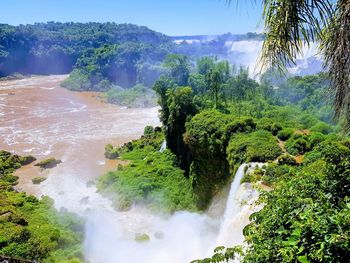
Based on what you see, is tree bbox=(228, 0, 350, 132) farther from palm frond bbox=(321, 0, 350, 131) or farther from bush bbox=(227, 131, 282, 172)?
bush bbox=(227, 131, 282, 172)

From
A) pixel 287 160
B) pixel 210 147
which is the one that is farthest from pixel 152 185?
pixel 287 160

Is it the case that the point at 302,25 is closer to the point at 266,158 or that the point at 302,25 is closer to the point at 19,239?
the point at 266,158

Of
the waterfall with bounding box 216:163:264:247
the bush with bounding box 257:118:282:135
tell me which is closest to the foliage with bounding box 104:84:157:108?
the bush with bounding box 257:118:282:135

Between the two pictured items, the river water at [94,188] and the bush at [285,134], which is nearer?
the river water at [94,188]

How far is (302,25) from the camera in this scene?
447cm

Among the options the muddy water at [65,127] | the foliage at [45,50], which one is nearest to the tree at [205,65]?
the muddy water at [65,127]

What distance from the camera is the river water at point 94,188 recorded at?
18781 mm

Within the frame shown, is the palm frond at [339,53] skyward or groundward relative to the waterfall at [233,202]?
skyward

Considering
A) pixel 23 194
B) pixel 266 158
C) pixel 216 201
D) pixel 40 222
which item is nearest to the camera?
pixel 266 158

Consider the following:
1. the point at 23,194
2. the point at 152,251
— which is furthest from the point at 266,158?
the point at 23,194

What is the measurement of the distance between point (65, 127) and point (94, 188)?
21.9m

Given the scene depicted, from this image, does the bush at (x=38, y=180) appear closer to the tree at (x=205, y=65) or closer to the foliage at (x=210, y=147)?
the foliage at (x=210, y=147)

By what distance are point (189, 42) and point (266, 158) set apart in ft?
526

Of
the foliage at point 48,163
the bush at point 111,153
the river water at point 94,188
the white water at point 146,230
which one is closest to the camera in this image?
the white water at point 146,230
